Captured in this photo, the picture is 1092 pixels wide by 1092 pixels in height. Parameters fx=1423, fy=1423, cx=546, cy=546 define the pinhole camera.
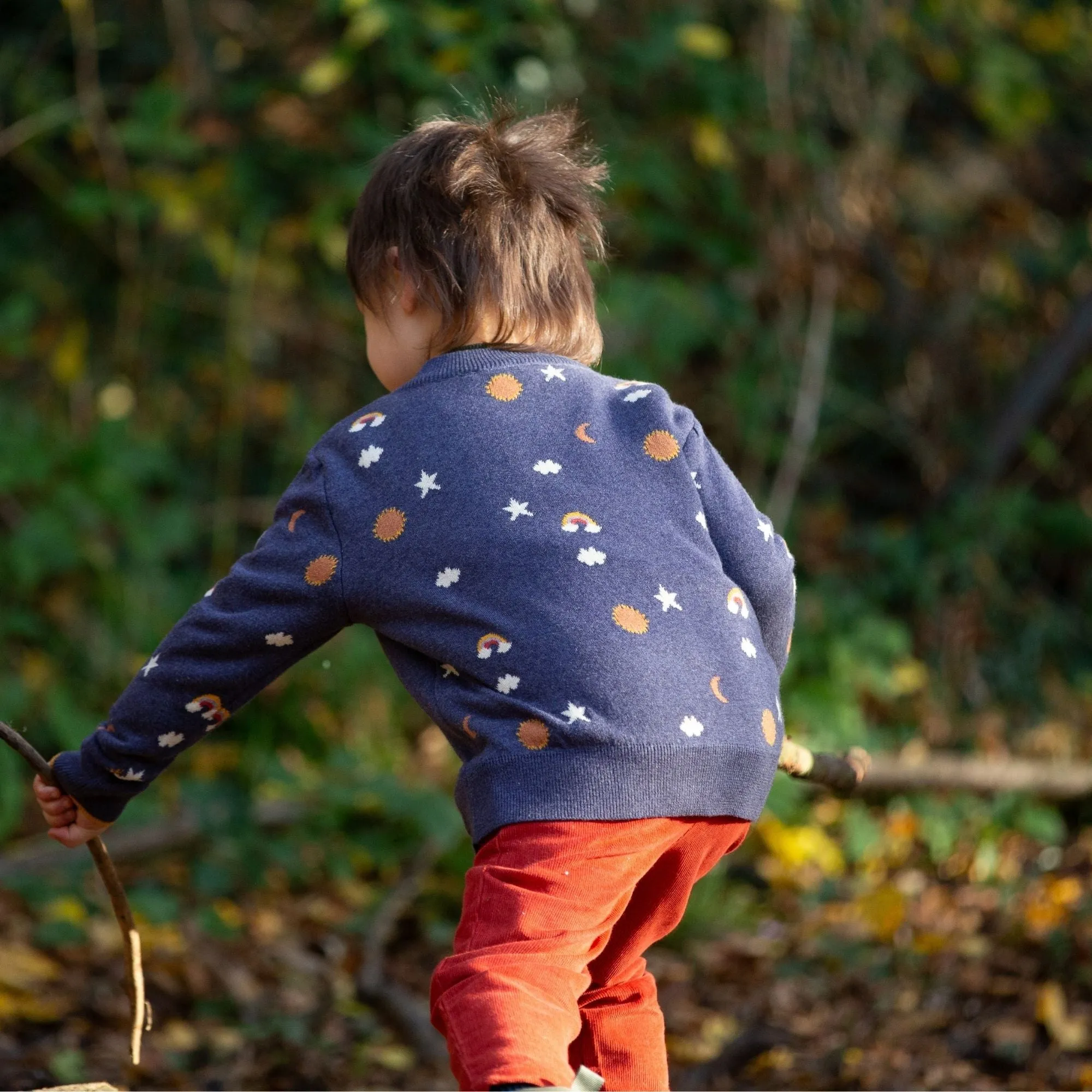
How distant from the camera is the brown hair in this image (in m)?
1.90

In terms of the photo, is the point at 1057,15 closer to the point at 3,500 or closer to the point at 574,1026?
the point at 3,500

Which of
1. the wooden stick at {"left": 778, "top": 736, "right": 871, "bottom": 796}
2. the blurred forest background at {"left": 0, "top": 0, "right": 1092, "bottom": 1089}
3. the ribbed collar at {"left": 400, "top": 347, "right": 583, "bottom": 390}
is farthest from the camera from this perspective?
the blurred forest background at {"left": 0, "top": 0, "right": 1092, "bottom": 1089}

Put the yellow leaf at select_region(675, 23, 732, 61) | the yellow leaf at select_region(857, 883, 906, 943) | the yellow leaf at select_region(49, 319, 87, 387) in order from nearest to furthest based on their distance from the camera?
the yellow leaf at select_region(857, 883, 906, 943) → the yellow leaf at select_region(675, 23, 732, 61) → the yellow leaf at select_region(49, 319, 87, 387)

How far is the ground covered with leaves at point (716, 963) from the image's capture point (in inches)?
118

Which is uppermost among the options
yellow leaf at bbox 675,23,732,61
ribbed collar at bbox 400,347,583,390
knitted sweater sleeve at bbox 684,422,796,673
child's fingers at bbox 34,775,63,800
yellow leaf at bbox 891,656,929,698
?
yellow leaf at bbox 675,23,732,61

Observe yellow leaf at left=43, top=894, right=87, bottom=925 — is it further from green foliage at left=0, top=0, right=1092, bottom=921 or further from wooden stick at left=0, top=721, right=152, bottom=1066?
wooden stick at left=0, top=721, right=152, bottom=1066

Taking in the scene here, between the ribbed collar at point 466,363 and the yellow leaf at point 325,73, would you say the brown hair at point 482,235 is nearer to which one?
the ribbed collar at point 466,363

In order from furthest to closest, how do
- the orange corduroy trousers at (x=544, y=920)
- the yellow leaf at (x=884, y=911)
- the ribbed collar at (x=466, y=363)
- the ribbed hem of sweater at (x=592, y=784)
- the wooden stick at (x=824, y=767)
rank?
the yellow leaf at (x=884, y=911)
the wooden stick at (x=824, y=767)
the ribbed collar at (x=466, y=363)
the ribbed hem of sweater at (x=592, y=784)
the orange corduroy trousers at (x=544, y=920)

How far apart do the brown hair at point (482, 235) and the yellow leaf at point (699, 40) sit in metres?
2.48

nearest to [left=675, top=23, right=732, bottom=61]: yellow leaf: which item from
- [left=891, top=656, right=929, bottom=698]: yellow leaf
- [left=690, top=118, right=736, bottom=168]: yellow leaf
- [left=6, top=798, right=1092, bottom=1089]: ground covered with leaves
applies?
[left=690, top=118, right=736, bottom=168]: yellow leaf

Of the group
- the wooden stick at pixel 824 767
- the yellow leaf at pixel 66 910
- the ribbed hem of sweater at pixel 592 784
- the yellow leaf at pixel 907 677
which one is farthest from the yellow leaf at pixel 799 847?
the ribbed hem of sweater at pixel 592 784

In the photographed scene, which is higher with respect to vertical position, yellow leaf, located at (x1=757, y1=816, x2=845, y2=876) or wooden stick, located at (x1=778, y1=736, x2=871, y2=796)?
wooden stick, located at (x1=778, y1=736, x2=871, y2=796)

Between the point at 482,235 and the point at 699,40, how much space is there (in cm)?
272

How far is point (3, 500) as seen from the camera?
4.12 m
